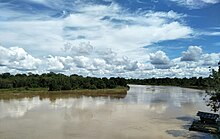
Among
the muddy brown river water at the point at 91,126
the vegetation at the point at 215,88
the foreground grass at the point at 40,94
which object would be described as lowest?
the muddy brown river water at the point at 91,126

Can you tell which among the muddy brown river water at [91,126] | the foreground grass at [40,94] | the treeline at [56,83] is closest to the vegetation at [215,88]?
the muddy brown river water at [91,126]

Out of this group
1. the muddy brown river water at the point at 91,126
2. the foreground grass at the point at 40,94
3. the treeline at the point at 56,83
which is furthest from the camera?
the treeline at the point at 56,83

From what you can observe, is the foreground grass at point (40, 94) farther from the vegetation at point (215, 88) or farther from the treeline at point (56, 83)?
the vegetation at point (215, 88)

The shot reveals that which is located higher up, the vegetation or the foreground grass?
the vegetation

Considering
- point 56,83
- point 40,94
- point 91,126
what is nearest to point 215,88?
point 91,126

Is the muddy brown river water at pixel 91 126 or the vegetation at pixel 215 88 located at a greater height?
the vegetation at pixel 215 88

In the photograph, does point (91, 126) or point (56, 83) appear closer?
point (91, 126)

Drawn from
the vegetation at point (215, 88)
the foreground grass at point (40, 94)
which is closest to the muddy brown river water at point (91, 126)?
the vegetation at point (215, 88)

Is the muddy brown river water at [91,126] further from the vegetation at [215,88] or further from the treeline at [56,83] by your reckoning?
the treeline at [56,83]

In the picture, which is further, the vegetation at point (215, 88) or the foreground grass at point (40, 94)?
the foreground grass at point (40, 94)

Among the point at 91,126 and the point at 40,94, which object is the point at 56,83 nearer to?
the point at 40,94

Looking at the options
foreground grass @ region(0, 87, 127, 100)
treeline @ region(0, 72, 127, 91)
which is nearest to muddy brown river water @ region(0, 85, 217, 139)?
foreground grass @ region(0, 87, 127, 100)

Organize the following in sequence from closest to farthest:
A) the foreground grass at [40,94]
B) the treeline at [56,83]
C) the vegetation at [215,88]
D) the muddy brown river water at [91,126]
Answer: the muddy brown river water at [91,126] → the vegetation at [215,88] → the foreground grass at [40,94] → the treeline at [56,83]

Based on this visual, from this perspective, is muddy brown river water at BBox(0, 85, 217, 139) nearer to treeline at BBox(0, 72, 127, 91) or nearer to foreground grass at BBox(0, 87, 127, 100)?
foreground grass at BBox(0, 87, 127, 100)
